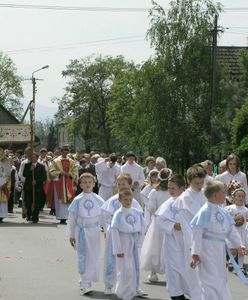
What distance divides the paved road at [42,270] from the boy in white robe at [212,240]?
5.76 feet

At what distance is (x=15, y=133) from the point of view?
30359mm

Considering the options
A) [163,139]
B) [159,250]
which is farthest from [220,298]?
[163,139]

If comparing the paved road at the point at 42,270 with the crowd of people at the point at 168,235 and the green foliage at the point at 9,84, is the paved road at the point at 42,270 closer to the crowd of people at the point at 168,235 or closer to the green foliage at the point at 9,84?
the crowd of people at the point at 168,235

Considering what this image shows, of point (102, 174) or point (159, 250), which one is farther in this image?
point (102, 174)

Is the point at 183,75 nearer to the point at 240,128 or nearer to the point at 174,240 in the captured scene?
→ the point at 240,128

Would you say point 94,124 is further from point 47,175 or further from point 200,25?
point 47,175

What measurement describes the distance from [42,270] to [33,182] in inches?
355

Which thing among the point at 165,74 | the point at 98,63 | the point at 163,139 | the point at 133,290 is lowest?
the point at 133,290

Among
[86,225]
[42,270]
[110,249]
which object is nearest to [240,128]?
[42,270]

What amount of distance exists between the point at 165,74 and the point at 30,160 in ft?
77.0

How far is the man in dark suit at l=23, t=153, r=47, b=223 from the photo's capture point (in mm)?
21609

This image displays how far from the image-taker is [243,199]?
43.4 ft

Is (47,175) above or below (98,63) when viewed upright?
below

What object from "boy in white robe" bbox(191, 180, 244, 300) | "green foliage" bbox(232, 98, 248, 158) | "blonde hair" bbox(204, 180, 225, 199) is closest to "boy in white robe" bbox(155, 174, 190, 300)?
"boy in white robe" bbox(191, 180, 244, 300)
